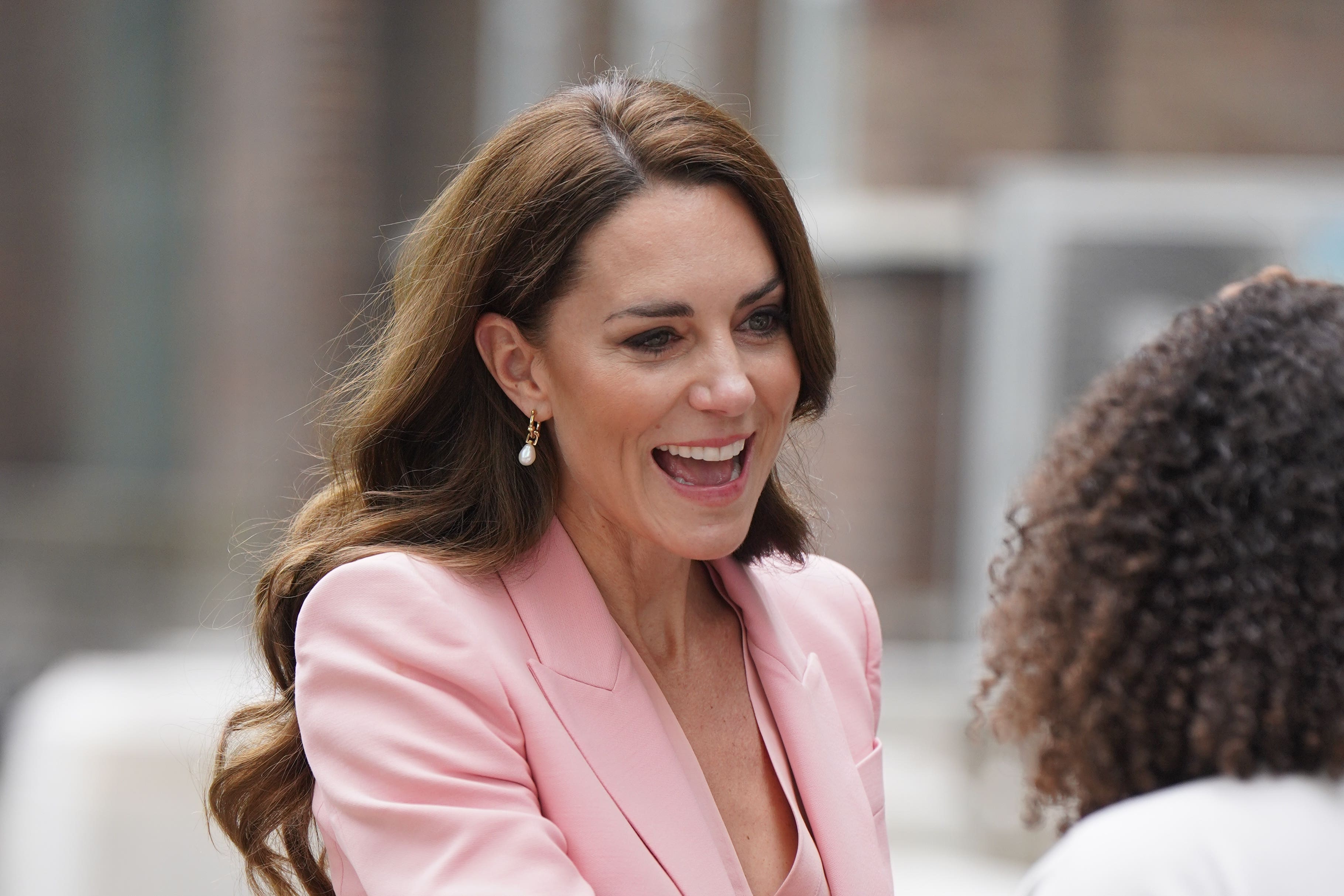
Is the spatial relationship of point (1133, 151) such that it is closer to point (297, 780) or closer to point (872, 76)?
point (872, 76)

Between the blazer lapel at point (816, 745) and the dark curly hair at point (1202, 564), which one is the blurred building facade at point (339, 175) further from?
the dark curly hair at point (1202, 564)

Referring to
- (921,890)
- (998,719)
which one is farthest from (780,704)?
(921,890)

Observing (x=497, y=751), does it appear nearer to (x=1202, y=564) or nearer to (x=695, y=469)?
(x=695, y=469)

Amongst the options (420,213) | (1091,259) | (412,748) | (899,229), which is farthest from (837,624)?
(420,213)

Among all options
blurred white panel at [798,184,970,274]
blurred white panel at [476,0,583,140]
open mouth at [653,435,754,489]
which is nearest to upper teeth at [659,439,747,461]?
open mouth at [653,435,754,489]

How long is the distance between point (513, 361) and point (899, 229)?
512 centimetres

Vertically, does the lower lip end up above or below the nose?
below

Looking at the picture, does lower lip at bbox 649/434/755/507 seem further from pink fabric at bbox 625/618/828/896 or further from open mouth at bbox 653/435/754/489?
pink fabric at bbox 625/618/828/896

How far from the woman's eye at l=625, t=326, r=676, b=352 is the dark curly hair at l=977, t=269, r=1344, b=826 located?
54 centimetres

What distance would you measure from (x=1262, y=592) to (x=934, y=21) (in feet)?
18.8

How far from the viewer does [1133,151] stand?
7117 millimetres

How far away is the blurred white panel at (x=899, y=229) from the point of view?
23.4 feet

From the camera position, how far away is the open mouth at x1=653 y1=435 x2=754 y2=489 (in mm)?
2203

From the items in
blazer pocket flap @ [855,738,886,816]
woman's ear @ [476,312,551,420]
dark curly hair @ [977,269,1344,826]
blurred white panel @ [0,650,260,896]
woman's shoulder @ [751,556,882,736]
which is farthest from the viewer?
blurred white panel @ [0,650,260,896]
